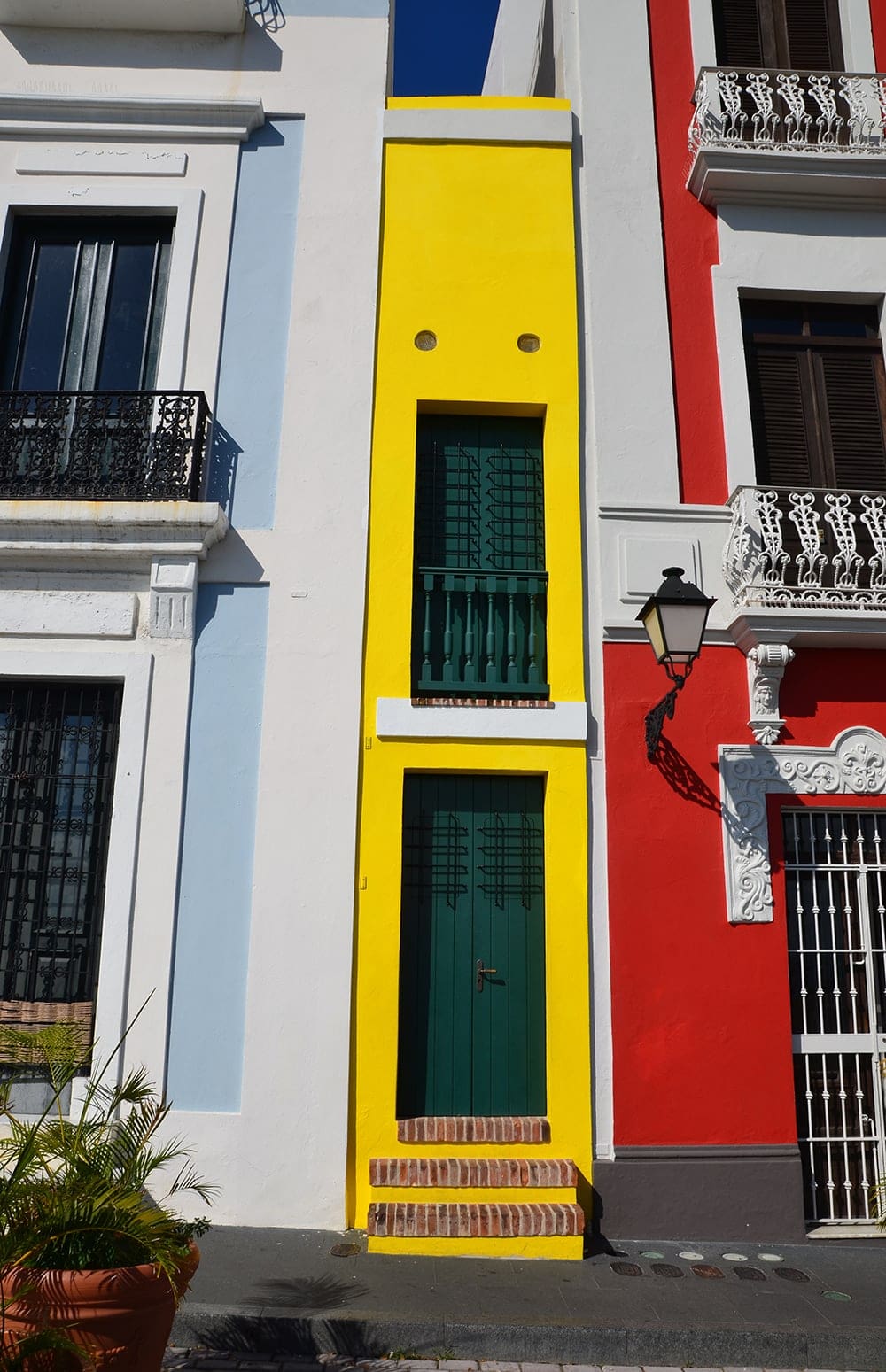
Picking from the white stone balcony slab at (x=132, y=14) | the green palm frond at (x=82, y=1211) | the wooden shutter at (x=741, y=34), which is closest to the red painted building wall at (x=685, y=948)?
the green palm frond at (x=82, y=1211)

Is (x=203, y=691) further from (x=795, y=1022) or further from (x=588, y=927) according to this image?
(x=795, y=1022)

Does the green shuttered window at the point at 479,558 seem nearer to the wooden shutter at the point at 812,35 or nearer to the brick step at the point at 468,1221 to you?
the brick step at the point at 468,1221

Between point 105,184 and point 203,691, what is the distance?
14.2ft

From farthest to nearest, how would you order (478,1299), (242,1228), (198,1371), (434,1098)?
(434,1098), (242,1228), (478,1299), (198,1371)

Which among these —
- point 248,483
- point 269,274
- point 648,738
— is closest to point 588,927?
point 648,738

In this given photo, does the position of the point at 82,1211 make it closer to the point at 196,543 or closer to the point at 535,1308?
the point at 535,1308

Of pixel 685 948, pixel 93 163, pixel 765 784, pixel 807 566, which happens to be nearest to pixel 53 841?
pixel 685 948

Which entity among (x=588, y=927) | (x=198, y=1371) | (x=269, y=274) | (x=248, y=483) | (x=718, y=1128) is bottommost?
(x=198, y=1371)

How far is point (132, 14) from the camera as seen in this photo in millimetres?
8023

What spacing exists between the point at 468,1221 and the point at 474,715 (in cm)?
314

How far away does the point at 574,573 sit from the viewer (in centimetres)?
712

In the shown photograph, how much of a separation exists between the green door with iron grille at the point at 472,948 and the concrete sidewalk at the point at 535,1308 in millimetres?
1045

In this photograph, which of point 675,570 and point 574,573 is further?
point 574,573

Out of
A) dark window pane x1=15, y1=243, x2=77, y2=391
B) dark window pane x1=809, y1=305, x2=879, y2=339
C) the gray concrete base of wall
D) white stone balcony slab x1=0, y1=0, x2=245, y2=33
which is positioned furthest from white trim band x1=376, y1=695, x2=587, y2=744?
white stone balcony slab x1=0, y1=0, x2=245, y2=33
